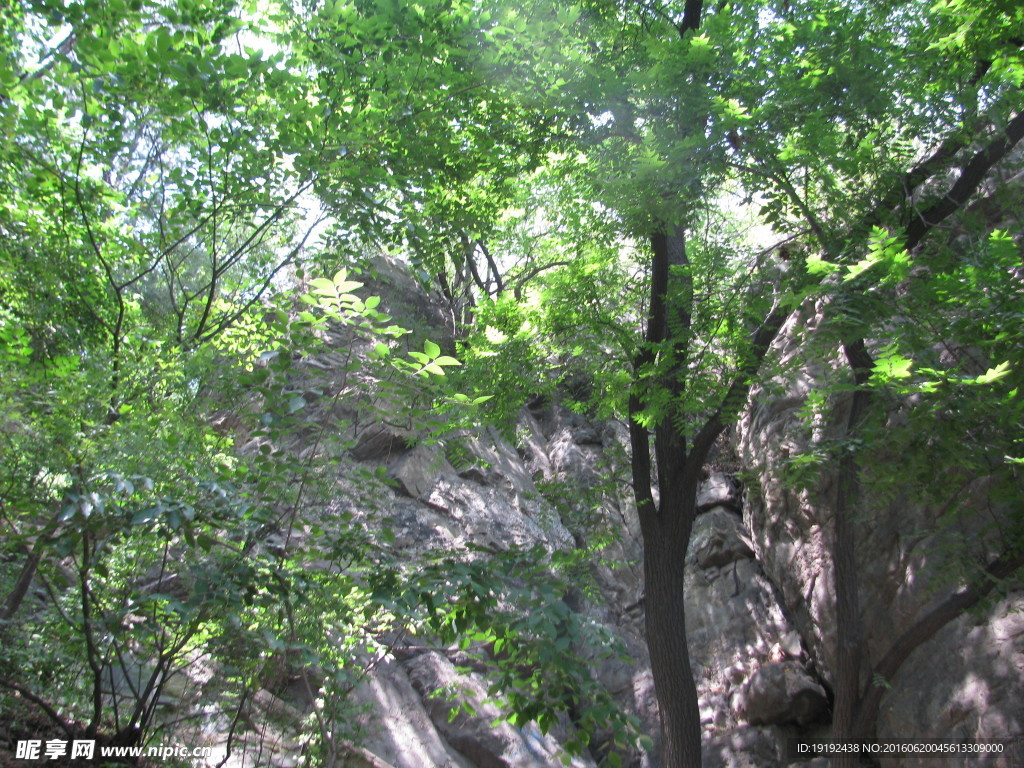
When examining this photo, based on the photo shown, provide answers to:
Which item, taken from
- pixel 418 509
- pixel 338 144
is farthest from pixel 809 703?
pixel 338 144

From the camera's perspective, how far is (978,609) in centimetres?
508

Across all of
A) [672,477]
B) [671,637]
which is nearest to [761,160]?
[672,477]

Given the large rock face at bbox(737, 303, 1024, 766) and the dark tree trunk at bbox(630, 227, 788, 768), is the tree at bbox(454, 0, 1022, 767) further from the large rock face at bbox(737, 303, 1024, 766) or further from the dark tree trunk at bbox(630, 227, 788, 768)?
the large rock face at bbox(737, 303, 1024, 766)

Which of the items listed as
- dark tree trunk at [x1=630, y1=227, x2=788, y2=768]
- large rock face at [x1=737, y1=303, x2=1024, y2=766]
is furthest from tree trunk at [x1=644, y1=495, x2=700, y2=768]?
large rock face at [x1=737, y1=303, x2=1024, y2=766]

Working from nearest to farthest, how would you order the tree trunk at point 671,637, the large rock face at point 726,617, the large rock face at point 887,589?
the tree trunk at point 671,637, the large rock face at point 887,589, the large rock face at point 726,617

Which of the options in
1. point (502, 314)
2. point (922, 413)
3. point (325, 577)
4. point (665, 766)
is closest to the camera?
point (325, 577)

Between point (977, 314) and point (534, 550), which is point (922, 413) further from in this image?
point (534, 550)

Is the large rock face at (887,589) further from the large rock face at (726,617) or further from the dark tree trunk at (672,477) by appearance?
the dark tree trunk at (672,477)

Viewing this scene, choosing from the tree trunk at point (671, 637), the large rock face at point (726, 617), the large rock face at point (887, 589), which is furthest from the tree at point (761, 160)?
the large rock face at point (726, 617)

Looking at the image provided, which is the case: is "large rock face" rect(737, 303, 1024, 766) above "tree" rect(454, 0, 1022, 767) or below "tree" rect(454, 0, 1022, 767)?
below

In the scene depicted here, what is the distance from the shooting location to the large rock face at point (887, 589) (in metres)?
5.96

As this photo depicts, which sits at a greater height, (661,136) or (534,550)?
(661,136)

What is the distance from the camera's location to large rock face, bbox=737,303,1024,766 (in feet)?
19.6

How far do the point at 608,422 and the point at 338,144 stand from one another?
9.74 metres
